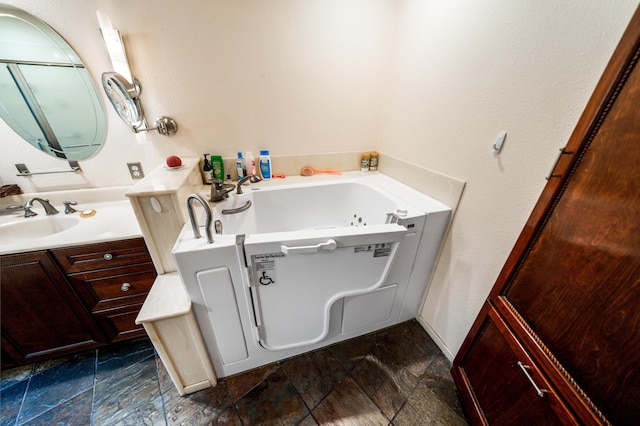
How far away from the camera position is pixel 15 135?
1.22 metres

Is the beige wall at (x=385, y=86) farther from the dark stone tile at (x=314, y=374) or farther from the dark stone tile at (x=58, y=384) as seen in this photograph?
the dark stone tile at (x=58, y=384)

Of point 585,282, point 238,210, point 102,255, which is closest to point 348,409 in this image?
point 585,282

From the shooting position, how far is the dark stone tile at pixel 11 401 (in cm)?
103

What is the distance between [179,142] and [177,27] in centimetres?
65

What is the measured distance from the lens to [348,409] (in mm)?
1072

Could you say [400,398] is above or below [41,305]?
below

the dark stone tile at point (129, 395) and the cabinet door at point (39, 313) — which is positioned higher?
the cabinet door at point (39, 313)

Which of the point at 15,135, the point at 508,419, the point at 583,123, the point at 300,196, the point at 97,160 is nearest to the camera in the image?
the point at 583,123

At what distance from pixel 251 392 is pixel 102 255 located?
41.1 inches

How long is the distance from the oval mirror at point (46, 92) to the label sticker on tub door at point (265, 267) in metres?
1.35

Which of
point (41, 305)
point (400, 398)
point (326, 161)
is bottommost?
point (400, 398)

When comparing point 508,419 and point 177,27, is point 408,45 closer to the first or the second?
point 177,27

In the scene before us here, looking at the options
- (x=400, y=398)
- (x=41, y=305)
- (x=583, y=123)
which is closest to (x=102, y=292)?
(x=41, y=305)

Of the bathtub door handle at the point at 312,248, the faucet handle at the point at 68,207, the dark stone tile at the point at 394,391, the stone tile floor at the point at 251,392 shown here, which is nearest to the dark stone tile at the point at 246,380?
the stone tile floor at the point at 251,392
